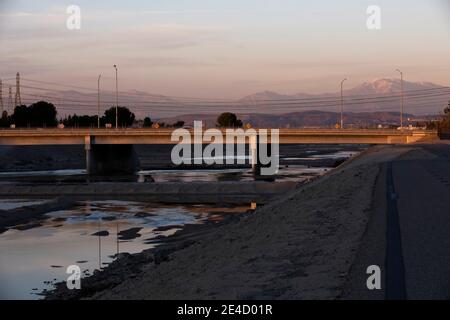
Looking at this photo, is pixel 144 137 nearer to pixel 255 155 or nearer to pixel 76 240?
pixel 255 155

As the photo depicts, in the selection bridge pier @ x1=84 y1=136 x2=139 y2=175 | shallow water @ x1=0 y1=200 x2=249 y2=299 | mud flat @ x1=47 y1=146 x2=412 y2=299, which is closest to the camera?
Result: mud flat @ x1=47 y1=146 x2=412 y2=299

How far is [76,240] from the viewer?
34875mm

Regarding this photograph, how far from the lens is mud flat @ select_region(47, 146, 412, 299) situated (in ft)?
45.9

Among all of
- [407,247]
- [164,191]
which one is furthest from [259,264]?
[164,191]

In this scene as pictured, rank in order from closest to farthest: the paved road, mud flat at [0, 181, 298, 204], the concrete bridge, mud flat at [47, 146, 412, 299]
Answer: the paved road
mud flat at [47, 146, 412, 299]
mud flat at [0, 181, 298, 204]
the concrete bridge

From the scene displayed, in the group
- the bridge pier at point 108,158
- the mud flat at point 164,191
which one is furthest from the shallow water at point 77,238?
the bridge pier at point 108,158

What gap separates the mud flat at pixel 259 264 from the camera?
1398 centimetres

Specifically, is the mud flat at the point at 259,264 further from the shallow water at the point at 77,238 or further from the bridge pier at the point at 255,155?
the bridge pier at the point at 255,155

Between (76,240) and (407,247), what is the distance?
70.7 ft

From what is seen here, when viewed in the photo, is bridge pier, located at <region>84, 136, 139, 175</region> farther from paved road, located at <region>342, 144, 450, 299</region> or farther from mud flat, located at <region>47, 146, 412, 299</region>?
paved road, located at <region>342, 144, 450, 299</region>

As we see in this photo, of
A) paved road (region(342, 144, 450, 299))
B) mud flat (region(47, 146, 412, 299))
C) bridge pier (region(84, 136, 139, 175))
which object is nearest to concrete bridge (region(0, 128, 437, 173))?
bridge pier (region(84, 136, 139, 175))

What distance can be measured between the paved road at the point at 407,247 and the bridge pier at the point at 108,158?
3165 inches

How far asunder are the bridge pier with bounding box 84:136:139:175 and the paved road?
3165 inches

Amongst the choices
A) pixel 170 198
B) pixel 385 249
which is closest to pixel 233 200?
pixel 170 198
